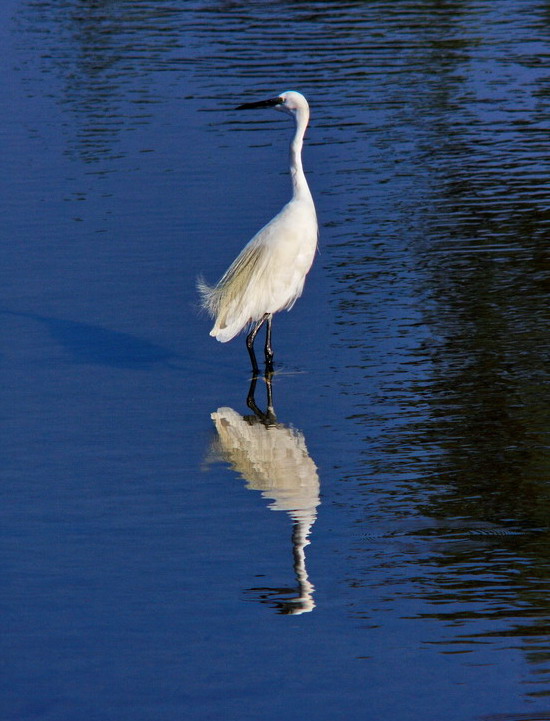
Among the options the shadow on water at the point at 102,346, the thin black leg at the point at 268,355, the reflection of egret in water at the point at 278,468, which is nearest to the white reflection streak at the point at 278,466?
the reflection of egret in water at the point at 278,468

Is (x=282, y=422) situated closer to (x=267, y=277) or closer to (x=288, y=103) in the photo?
(x=267, y=277)

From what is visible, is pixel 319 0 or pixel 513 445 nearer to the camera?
pixel 513 445

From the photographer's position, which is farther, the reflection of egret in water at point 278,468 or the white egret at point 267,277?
the white egret at point 267,277

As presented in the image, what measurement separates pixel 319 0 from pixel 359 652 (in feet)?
79.5

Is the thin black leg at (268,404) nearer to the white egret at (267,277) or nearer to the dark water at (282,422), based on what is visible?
the dark water at (282,422)

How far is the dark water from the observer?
16.5ft

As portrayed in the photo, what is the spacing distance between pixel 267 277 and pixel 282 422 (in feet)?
5.21

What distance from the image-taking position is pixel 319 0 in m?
27.4

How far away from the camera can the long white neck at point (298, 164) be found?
944cm

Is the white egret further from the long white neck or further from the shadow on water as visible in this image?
the shadow on water

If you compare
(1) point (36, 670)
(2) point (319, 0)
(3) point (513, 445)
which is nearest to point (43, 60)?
(2) point (319, 0)

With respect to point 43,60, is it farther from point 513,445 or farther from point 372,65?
point 513,445

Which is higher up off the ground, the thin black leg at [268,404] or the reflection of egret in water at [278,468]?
the reflection of egret in water at [278,468]

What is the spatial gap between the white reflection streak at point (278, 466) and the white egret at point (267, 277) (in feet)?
3.37
